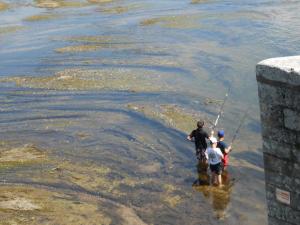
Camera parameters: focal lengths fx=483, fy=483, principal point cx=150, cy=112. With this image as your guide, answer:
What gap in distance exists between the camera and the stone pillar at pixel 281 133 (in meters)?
5.64

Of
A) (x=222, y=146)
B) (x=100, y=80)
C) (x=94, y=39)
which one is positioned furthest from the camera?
(x=94, y=39)

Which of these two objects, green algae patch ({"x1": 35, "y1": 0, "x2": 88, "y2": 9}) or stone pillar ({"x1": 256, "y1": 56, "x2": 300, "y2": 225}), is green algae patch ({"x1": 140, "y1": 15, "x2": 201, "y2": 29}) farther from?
stone pillar ({"x1": 256, "y1": 56, "x2": 300, "y2": 225})

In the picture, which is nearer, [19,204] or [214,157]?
[214,157]

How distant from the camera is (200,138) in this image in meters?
13.3

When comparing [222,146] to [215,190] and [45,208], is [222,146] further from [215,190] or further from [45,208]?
[45,208]

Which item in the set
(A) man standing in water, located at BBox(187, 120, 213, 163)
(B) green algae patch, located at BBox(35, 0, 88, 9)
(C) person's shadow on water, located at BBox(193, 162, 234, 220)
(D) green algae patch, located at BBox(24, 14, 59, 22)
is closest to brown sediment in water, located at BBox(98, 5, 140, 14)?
(D) green algae patch, located at BBox(24, 14, 59, 22)

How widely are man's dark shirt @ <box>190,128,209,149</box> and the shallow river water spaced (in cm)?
81

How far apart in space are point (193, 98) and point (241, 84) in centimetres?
233

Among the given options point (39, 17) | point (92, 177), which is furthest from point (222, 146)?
point (39, 17)

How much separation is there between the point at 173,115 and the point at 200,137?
4.56 metres

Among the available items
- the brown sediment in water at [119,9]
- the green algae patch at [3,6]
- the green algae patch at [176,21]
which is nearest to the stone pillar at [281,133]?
the green algae patch at [176,21]

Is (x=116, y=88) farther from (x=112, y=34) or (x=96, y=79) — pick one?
(x=112, y=34)

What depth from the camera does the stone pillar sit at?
564 cm

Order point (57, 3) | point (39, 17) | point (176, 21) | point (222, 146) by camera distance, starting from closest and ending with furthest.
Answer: point (222, 146)
point (176, 21)
point (39, 17)
point (57, 3)
